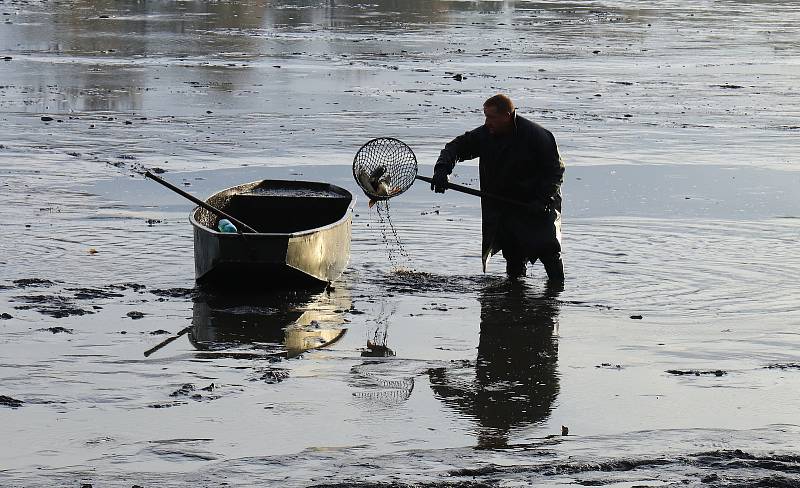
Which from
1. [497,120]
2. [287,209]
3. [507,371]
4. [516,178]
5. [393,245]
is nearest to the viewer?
[507,371]

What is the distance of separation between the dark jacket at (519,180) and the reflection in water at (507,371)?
437mm

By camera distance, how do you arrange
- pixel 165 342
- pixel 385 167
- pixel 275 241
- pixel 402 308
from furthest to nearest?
pixel 385 167
pixel 402 308
pixel 275 241
pixel 165 342

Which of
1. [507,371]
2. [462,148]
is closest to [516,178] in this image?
[462,148]

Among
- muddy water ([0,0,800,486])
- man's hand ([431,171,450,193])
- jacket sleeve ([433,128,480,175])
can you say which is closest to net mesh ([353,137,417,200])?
jacket sleeve ([433,128,480,175])

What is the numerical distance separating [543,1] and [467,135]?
45.5 metres

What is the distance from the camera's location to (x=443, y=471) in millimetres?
7230

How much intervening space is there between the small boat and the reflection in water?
4.21 ft

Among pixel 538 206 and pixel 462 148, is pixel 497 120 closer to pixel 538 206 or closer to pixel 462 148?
pixel 462 148

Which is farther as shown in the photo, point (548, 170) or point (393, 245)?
point (393, 245)

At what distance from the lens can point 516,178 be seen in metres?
11.8

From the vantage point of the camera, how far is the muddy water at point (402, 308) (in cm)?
761

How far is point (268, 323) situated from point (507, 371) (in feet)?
6.32

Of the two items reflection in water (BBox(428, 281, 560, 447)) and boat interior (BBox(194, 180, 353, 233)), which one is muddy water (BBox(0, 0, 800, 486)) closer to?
reflection in water (BBox(428, 281, 560, 447))

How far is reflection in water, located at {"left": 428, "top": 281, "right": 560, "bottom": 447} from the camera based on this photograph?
8.39m
